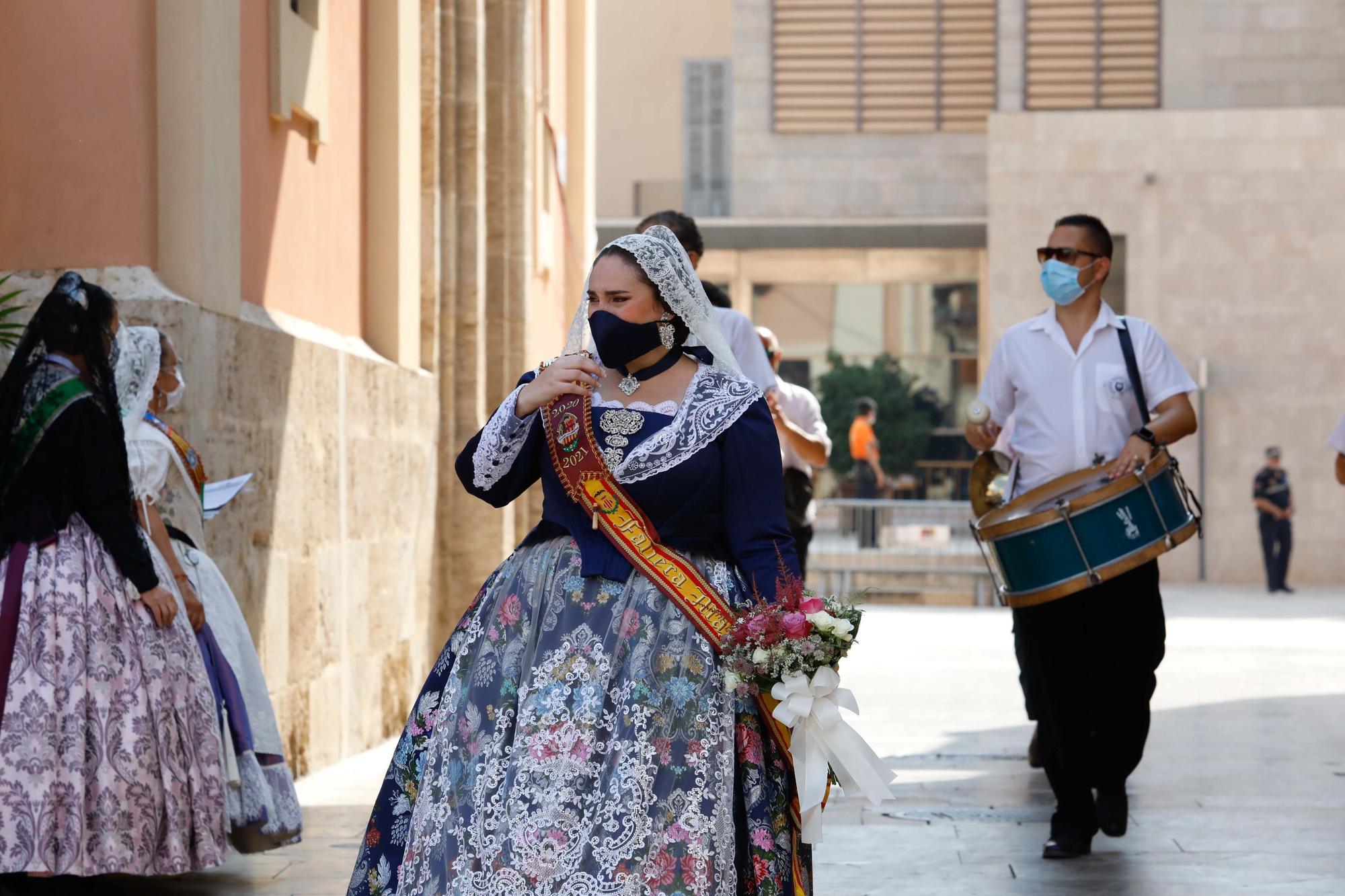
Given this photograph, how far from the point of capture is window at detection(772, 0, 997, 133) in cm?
3828

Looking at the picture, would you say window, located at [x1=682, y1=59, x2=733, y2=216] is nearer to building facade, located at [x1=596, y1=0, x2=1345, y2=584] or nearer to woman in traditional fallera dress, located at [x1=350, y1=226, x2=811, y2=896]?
building facade, located at [x1=596, y1=0, x2=1345, y2=584]

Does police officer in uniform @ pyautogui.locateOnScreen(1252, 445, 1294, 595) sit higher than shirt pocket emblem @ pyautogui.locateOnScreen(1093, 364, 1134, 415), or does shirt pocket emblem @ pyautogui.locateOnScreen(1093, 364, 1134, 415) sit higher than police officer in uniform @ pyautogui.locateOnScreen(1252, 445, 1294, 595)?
shirt pocket emblem @ pyautogui.locateOnScreen(1093, 364, 1134, 415)

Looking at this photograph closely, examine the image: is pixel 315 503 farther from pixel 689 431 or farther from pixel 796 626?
pixel 796 626

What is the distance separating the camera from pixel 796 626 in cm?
357

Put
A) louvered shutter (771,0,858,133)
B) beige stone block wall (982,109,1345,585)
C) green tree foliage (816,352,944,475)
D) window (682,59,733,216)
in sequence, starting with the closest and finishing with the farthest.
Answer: beige stone block wall (982,109,1345,585) → green tree foliage (816,352,944,475) → louvered shutter (771,0,858,133) → window (682,59,733,216)

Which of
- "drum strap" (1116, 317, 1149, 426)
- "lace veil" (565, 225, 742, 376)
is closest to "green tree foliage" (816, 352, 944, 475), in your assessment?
"drum strap" (1116, 317, 1149, 426)

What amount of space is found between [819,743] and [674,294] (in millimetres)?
1016

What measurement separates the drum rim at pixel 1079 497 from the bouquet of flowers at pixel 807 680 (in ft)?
A: 7.21

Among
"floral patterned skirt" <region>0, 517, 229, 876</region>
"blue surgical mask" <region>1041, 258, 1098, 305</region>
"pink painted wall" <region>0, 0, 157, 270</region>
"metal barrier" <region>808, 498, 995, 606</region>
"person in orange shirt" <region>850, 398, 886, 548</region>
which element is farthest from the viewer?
"person in orange shirt" <region>850, 398, 886, 548</region>

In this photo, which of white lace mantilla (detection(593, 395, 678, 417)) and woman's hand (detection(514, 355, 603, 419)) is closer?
woman's hand (detection(514, 355, 603, 419))

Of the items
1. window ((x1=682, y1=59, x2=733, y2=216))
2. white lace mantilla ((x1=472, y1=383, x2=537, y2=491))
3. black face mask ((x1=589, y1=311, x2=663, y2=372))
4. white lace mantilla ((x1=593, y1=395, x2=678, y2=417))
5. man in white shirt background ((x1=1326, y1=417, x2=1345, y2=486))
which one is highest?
window ((x1=682, y1=59, x2=733, y2=216))

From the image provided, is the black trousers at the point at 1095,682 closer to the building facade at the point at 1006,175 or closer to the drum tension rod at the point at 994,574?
the drum tension rod at the point at 994,574

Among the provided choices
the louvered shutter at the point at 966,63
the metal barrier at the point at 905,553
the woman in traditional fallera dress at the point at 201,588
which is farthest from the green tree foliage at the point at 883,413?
the woman in traditional fallera dress at the point at 201,588

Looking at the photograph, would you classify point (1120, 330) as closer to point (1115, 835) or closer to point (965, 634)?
point (1115, 835)
